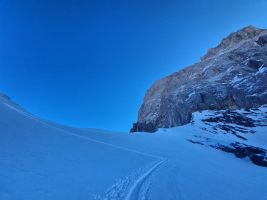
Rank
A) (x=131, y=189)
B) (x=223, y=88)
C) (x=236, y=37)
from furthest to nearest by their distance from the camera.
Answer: (x=236, y=37), (x=223, y=88), (x=131, y=189)

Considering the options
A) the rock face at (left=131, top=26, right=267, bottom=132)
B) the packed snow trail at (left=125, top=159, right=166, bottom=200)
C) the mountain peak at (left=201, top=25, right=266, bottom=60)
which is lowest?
the packed snow trail at (left=125, top=159, right=166, bottom=200)

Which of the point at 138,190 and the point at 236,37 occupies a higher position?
the point at 236,37

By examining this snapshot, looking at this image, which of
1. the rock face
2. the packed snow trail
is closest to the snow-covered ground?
the packed snow trail

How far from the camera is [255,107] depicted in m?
62.8

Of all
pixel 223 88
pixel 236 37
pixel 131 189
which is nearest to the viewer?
pixel 131 189

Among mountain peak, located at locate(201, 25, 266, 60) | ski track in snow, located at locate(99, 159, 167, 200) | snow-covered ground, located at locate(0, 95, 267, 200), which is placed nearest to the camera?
snow-covered ground, located at locate(0, 95, 267, 200)

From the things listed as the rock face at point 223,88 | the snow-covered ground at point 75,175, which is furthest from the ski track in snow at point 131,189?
the rock face at point 223,88

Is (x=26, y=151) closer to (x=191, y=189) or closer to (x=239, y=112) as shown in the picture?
(x=191, y=189)

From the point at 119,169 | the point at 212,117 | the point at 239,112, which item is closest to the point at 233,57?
the point at 239,112

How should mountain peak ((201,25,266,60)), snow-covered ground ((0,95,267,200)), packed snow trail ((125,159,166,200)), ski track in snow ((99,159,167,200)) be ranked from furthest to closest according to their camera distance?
mountain peak ((201,25,266,60)), packed snow trail ((125,159,166,200)), ski track in snow ((99,159,167,200)), snow-covered ground ((0,95,267,200))

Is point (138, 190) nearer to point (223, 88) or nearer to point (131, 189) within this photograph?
point (131, 189)

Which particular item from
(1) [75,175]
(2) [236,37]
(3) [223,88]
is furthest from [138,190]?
(2) [236,37]

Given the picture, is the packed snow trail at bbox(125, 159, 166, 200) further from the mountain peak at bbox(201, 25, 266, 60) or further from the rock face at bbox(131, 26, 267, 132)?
the mountain peak at bbox(201, 25, 266, 60)

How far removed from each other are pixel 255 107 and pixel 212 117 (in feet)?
59.5
